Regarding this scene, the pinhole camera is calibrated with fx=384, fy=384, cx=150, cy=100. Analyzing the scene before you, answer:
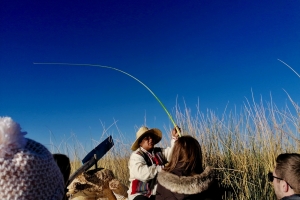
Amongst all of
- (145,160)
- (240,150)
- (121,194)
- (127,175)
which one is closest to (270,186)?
(240,150)

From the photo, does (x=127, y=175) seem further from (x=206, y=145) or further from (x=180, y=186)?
(x=180, y=186)

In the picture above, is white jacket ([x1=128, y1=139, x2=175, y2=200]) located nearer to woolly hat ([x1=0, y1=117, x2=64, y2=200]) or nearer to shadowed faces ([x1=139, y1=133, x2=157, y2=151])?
shadowed faces ([x1=139, y1=133, x2=157, y2=151])

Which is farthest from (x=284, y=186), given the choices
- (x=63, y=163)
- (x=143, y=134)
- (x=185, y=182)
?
(x=143, y=134)

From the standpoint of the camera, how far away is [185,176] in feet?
11.1

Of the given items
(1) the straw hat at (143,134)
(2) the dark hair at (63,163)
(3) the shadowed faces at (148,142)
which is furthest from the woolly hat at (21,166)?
(1) the straw hat at (143,134)

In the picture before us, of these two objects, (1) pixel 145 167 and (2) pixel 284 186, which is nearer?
(2) pixel 284 186

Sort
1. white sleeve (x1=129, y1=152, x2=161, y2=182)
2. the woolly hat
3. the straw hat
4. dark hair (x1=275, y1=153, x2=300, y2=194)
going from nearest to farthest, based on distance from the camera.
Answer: the woolly hat, dark hair (x1=275, y1=153, x2=300, y2=194), white sleeve (x1=129, y1=152, x2=161, y2=182), the straw hat

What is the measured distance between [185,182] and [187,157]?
26 centimetres

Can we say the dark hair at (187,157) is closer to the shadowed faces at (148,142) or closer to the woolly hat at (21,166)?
the shadowed faces at (148,142)

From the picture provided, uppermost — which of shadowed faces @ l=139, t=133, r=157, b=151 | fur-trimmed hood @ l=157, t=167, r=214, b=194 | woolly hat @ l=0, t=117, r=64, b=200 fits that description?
shadowed faces @ l=139, t=133, r=157, b=151

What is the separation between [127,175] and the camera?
6805mm

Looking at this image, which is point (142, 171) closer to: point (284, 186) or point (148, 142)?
point (148, 142)

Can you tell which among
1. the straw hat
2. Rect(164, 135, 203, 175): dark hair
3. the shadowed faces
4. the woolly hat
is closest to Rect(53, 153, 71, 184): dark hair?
Rect(164, 135, 203, 175): dark hair

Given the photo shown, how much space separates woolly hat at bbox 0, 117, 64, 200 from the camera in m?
0.95
